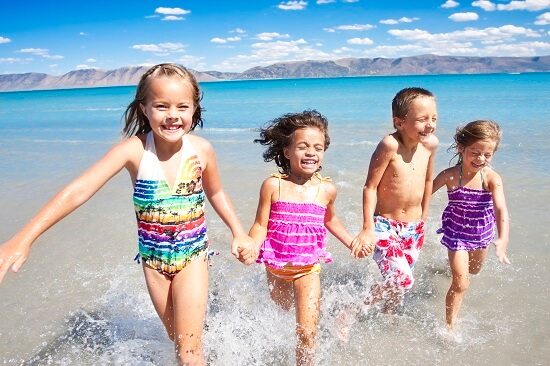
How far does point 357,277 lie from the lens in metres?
4.48

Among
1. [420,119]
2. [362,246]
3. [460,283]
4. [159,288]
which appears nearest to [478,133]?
[420,119]

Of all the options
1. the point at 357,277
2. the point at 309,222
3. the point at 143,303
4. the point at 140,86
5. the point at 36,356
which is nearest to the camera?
the point at 140,86

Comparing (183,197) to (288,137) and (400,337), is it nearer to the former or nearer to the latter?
(288,137)

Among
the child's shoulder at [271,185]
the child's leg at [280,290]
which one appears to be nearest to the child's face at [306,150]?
the child's shoulder at [271,185]

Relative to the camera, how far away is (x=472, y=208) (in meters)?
3.45

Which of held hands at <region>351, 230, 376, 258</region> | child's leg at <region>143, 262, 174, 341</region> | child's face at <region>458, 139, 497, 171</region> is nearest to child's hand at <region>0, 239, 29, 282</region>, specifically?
child's leg at <region>143, 262, 174, 341</region>

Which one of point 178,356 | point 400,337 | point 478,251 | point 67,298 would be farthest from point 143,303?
point 478,251


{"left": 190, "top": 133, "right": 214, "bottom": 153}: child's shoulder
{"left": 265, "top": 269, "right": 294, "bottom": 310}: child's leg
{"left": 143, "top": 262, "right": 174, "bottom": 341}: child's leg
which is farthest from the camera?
Answer: {"left": 265, "top": 269, "right": 294, "bottom": 310}: child's leg

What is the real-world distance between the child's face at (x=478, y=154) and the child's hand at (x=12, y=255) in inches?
114

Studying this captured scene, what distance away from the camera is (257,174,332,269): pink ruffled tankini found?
2.95 metres

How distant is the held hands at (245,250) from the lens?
2.74m

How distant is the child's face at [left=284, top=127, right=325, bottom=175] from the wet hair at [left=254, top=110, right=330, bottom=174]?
0.04 m

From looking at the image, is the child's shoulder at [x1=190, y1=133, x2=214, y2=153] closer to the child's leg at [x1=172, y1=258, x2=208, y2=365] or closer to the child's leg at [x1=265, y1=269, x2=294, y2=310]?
the child's leg at [x1=172, y1=258, x2=208, y2=365]

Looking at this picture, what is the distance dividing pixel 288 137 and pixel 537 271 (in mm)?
2729
